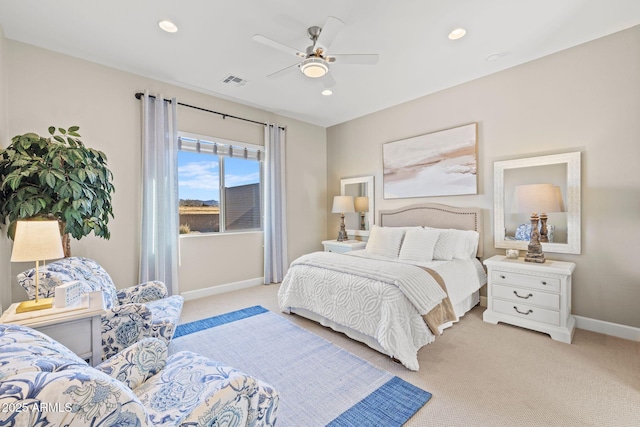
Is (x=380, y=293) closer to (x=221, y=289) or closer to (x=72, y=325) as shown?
(x=72, y=325)

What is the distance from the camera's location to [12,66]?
2863 millimetres

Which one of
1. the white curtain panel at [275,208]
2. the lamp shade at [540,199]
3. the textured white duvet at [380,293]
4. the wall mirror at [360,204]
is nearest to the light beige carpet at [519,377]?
the textured white duvet at [380,293]

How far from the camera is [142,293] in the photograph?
270cm

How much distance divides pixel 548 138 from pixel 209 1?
3674 millimetres

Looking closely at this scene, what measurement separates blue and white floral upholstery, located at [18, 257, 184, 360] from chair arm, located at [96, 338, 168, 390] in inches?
27.9

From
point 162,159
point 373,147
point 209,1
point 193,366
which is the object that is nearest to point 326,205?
point 373,147

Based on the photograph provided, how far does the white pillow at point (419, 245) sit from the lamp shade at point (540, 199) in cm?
95

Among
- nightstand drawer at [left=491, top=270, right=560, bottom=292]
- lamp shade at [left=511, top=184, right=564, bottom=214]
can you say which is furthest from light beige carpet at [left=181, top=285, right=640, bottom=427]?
lamp shade at [left=511, top=184, right=564, bottom=214]

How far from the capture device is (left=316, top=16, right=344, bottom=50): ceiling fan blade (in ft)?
7.52

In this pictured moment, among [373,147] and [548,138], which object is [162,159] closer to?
[373,147]

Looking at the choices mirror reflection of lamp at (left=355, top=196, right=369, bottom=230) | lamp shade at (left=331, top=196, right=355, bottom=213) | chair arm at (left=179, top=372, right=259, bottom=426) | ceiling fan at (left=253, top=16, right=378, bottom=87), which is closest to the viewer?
chair arm at (left=179, top=372, right=259, bottom=426)

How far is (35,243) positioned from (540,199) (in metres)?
4.01

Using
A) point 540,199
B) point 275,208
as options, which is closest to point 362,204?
point 275,208

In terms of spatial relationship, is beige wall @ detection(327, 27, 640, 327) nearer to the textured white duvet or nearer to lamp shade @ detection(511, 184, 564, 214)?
lamp shade @ detection(511, 184, 564, 214)
